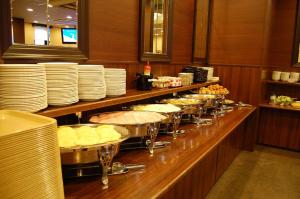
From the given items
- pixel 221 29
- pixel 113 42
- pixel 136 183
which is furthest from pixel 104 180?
pixel 221 29

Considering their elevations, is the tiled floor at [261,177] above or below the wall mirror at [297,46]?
below

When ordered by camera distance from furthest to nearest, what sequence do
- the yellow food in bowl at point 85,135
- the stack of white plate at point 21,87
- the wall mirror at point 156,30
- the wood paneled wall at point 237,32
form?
the wood paneled wall at point 237,32, the wall mirror at point 156,30, the yellow food in bowl at point 85,135, the stack of white plate at point 21,87

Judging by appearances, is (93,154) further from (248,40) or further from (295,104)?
(295,104)

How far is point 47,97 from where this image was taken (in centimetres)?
118

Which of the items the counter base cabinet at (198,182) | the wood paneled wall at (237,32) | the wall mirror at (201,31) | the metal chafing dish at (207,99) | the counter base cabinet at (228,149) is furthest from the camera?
the wood paneled wall at (237,32)

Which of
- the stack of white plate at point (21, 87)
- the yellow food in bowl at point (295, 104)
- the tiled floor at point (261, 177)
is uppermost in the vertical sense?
the stack of white plate at point (21, 87)

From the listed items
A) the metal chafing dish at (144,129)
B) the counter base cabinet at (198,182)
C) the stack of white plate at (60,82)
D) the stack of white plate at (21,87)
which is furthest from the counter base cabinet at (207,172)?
the stack of white plate at (21,87)

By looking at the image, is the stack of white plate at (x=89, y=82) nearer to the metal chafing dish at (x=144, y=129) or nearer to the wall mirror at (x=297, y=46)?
the metal chafing dish at (x=144, y=129)

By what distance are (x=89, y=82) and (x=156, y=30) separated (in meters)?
1.26

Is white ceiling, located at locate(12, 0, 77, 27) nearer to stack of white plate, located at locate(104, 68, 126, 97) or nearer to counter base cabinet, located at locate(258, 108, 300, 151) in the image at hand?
stack of white plate, located at locate(104, 68, 126, 97)

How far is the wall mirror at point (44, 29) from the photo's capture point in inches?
47.9

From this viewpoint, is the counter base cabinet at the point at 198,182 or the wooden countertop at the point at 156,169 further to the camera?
the counter base cabinet at the point at 198,182

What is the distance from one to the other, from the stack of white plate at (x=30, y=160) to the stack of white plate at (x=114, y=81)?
909mm

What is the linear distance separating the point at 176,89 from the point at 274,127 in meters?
2.34
